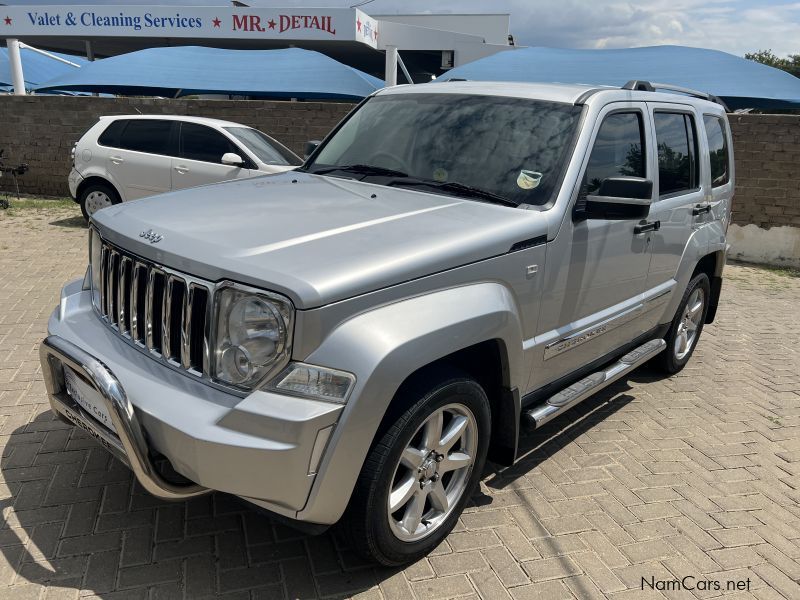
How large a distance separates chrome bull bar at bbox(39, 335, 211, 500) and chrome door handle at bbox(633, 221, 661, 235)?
2.78 meters

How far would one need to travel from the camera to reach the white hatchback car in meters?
Answer: 8.95

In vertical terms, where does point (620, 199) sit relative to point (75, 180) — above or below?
above

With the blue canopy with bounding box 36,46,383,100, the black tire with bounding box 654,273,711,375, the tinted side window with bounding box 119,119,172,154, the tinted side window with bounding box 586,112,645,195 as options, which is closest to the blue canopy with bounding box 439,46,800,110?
the blue canopy with bounding box 36,46,383,100

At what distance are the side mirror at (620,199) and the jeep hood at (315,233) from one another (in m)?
0.36

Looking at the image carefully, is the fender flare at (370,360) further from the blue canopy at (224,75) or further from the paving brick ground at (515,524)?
the blue canopy at (224,75)

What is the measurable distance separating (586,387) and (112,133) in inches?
333

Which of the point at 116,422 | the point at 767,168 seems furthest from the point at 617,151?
the point at 767,168

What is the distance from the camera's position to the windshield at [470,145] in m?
3.23

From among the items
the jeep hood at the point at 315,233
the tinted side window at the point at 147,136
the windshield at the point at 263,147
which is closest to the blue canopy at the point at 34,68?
the tinted side window at the point at 147,136

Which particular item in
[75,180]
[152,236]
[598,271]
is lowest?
[75,180]

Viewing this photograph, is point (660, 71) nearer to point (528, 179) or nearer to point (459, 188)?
point (528, 179)

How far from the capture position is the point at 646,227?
385 centimetres

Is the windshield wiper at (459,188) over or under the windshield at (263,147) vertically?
over

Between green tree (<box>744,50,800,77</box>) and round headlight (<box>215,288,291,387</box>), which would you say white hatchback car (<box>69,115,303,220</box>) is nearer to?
round headlight (<box>215,288,291,387</box>)
